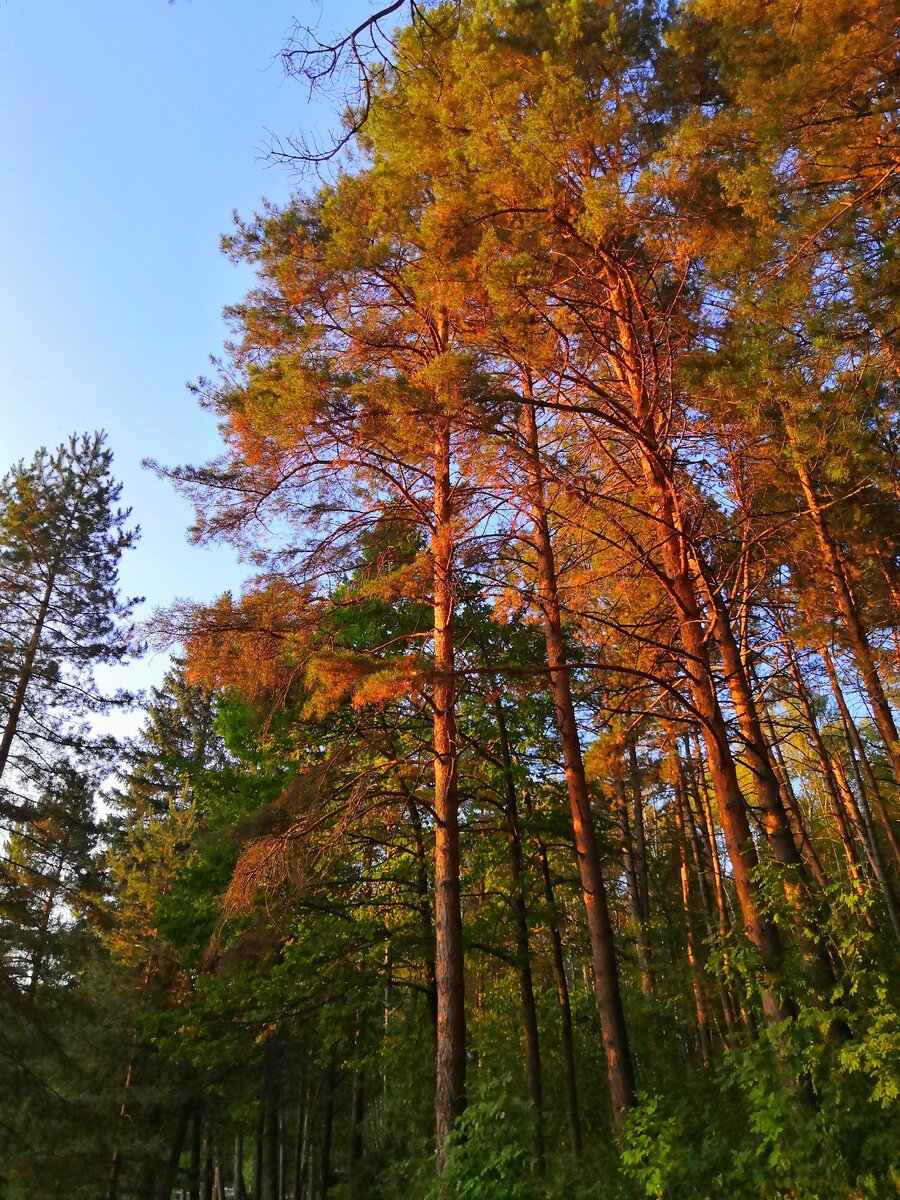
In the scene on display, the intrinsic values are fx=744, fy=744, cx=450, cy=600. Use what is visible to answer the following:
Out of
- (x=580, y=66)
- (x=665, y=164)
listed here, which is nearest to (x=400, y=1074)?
(x=665, y=164)

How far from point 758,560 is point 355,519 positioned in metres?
4.74

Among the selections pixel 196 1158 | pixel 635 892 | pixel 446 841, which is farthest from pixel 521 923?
pixel 196 1158

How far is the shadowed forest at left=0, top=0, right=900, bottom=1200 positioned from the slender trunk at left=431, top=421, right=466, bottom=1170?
0.06 meters

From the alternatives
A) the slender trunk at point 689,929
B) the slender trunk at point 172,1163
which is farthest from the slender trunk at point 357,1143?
the slender trunk at point 689,929

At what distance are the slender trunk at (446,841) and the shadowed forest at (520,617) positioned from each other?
61 millimetres

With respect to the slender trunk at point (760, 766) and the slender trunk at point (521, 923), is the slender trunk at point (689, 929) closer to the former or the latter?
the slender trunk at point (521, 923)

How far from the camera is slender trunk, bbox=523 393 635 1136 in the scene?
294 inches

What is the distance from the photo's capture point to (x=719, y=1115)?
7.09 meters

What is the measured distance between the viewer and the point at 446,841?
799 cm

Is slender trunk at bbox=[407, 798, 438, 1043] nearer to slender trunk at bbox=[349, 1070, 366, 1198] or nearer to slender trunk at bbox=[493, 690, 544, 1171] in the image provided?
slender trunk at bbox=[493, 690, 544, 1171]

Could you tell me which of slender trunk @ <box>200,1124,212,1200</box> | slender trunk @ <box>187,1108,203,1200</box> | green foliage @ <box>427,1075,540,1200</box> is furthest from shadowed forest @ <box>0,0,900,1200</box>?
slender trunk @ <box>200,1124,212,1200</box>

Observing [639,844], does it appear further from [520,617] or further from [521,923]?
[520,617]

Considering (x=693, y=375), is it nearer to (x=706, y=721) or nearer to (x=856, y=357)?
(x=856, y=357)

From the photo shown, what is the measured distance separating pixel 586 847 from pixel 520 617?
341 centimetres
